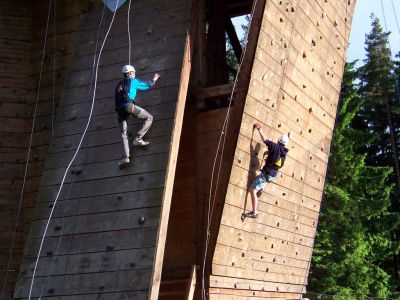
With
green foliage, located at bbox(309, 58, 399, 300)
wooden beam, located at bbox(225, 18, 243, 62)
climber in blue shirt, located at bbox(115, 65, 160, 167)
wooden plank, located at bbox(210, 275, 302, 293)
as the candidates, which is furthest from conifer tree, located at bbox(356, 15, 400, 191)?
climber in blue shirt, located at bbox(115, 65, 160, 167)

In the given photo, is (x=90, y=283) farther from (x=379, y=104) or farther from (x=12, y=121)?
(x=379, y=104)

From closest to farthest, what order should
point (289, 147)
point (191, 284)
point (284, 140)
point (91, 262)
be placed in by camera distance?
point (91, 262), point (191, 284), point (284, 140), point (289, 147)

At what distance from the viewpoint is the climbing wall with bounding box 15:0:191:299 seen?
5730mm

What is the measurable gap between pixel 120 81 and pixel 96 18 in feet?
4.36

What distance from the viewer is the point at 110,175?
6.21 meters

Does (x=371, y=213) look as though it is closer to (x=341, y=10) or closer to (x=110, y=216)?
(x=341, y=10)

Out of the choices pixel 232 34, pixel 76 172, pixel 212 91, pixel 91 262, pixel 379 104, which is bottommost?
pixel 91 262

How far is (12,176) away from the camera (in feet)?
26.1

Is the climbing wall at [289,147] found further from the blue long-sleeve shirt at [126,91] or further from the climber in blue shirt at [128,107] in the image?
the blue long-sleeve shirt at [126,91]

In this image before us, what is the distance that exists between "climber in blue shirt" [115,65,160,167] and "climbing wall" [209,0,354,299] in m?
1.35

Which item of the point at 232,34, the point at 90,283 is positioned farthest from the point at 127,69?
the point at 232,34

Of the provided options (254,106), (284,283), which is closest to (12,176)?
(254,106)

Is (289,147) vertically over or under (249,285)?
over

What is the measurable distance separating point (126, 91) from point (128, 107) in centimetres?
17
